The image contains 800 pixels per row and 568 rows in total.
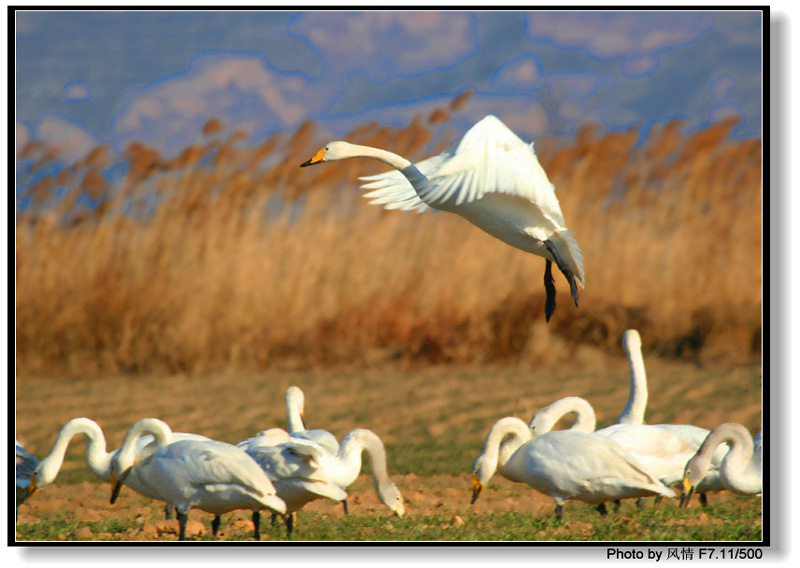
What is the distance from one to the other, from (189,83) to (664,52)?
11.3ft

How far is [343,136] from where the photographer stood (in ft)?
30.4

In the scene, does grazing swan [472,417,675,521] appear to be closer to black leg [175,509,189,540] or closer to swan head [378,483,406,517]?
swan head [378,483,406,517]

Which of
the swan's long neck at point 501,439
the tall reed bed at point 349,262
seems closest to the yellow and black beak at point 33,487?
the swan's long neck at point 501,439

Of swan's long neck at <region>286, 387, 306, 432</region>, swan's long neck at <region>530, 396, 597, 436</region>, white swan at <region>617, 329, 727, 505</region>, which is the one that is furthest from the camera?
swan's long neck at <region>286, 387, 306, 432</region>

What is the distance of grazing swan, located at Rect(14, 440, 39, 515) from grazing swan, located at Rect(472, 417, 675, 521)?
2216 millimetres

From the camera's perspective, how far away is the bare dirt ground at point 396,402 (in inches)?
317

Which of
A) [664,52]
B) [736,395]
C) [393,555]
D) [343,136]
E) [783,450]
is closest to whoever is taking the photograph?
[393,555]

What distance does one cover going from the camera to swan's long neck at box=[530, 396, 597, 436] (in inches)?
248

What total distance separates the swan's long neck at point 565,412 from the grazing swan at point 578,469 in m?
0.48

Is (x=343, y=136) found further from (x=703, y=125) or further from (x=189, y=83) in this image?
(x=703, y=125)

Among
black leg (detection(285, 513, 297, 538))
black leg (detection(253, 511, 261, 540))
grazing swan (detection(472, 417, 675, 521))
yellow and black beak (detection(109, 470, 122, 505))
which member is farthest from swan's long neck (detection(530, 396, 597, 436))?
yellow and black beak (detection(109, 470, 122, 505))

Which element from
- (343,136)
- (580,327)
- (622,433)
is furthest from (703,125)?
(622,433)

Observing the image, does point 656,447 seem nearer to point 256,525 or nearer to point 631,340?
point 631,340

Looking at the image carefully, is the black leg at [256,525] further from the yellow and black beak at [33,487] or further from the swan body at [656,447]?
the swan body at [656,447]
